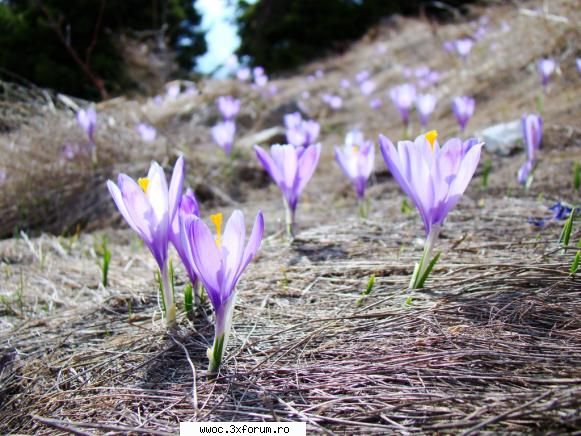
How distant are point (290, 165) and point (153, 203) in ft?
2.72

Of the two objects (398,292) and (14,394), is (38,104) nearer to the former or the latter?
(14,394)

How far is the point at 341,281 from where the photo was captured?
1.70 metres

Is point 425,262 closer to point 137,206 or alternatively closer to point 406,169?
point 406,169

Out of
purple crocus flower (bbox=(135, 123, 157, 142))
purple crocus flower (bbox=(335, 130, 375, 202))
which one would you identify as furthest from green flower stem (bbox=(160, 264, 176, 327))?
purple crocus flower (bbox=(135, 123, 157, 142))

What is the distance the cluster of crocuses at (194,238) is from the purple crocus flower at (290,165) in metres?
0.63

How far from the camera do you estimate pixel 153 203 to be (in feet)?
4.42

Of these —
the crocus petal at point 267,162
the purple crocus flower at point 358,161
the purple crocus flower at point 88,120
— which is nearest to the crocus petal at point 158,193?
the crocus petal at point 267,162

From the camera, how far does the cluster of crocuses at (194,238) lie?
3.68 feet

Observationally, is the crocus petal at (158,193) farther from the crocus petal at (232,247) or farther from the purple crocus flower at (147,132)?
the purple crocus flower at (147,132)

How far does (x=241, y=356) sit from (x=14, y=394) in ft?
2.11

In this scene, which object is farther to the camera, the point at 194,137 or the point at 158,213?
the point at 194,137

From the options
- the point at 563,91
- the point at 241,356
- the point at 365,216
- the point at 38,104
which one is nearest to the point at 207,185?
the point at 38,104

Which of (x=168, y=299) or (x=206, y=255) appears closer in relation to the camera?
(x=206, y=255)

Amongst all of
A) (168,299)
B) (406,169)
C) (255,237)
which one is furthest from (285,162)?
(255,237)
